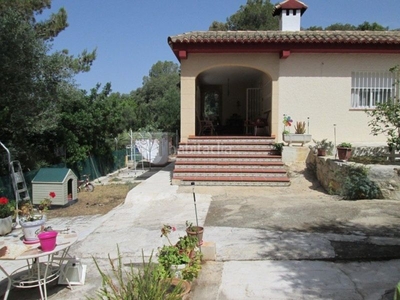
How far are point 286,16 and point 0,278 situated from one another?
526 inches

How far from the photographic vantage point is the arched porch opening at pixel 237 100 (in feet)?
44.7

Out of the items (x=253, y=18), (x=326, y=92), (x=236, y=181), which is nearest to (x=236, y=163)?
(x=236, y=181)

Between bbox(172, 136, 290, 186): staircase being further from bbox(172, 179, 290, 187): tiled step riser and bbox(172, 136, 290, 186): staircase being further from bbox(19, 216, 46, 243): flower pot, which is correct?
bbox(19, 216, 46, 243): flower pot

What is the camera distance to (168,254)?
12.3ft

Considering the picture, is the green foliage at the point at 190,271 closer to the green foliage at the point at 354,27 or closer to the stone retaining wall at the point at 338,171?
the stone retaining wall at the point at 338,171

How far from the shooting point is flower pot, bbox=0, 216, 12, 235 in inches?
273

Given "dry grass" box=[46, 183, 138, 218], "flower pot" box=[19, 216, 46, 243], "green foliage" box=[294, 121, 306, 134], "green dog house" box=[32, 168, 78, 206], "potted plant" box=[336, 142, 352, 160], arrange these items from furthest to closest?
"green foliage" box=[294, 121, 306, 134], "green dog house" box=[32, 168, 78, 206], "dry grass" box=[46, 183, 138, 218], "potted plant" box=[336, 142, 352, 160], "flower pot" box=[19, 216, 46, 243]

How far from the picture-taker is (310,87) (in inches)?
472

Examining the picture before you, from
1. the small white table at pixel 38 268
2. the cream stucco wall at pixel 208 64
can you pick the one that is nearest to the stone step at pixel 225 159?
the cream stucco wall at pixel 208 64

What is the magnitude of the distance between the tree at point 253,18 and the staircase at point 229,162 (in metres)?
23.1

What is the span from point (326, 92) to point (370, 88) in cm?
160

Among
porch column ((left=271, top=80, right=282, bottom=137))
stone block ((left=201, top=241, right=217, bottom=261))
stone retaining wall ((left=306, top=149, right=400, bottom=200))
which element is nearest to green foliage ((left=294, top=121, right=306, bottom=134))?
porch column ((left=271, top=80, right=282, bottom=137))

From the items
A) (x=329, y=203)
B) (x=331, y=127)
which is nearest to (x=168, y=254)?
(x=329, y=203)

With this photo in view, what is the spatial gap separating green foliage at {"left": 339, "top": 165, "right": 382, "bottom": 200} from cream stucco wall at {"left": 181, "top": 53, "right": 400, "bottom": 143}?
4178 millimetres
